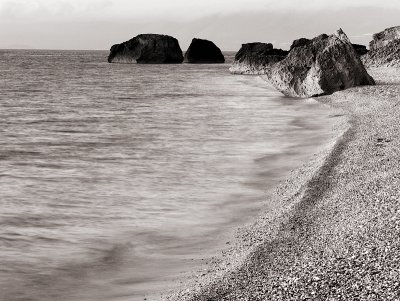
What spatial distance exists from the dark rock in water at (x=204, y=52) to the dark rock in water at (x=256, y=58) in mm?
40204

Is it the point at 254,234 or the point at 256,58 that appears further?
the point at 256,58

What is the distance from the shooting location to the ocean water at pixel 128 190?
7.44m

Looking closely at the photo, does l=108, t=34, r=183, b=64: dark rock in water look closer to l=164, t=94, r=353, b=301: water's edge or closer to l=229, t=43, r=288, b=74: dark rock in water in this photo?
l=229, t=43, r=288, b=74: dark rock in water

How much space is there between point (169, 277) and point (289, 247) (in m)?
1.52

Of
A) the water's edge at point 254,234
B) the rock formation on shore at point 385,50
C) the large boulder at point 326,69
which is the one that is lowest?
the water's edge at point 254,234

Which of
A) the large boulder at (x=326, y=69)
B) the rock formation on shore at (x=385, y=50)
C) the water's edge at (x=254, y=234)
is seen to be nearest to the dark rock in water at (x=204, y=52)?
the rock formation on shore at (x=385, y=50)

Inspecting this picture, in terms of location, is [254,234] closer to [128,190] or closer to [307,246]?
[307,246]

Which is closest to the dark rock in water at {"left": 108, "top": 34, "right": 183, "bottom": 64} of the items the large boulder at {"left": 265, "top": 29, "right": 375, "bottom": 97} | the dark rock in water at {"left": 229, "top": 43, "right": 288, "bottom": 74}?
the dark rock in water at {"left": 229, "top": 43, "right": 288, "bottom": 74}

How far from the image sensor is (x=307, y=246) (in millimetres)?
6988

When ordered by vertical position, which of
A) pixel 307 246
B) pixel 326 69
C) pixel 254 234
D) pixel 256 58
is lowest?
pixel 254 234

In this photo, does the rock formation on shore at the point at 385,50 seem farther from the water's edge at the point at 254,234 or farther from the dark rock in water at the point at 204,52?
the dark rock in water at the point at 204,52

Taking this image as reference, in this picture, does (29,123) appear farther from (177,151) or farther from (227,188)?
(227,188)

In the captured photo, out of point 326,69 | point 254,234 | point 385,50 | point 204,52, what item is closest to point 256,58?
point 385,50

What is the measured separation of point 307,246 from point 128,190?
5.44m
